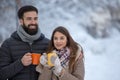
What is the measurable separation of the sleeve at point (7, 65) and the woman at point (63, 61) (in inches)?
7.2

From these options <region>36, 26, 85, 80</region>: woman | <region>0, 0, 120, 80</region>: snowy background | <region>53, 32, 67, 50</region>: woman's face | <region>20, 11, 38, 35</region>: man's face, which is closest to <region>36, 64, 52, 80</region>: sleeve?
<region>36, 26, 85, 80</region>: woman

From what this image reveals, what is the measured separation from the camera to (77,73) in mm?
3578

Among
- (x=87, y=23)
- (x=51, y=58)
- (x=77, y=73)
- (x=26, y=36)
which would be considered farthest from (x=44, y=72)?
(x=87, y=23)

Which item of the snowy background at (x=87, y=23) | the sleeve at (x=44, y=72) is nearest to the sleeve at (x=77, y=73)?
the sleeve at (x=44, y=72)

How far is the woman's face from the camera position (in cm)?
365

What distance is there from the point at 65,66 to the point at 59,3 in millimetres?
7355

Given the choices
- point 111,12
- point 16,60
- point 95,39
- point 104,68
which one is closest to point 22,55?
point 16,60

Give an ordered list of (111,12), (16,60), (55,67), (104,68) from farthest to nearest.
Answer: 1. (111,12)
2. (104,68)
3. (16,60)
4. (55,67)

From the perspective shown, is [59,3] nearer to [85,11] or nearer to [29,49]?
[85,11]

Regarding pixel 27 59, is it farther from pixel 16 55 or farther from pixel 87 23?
pixel 87 23

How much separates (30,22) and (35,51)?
0.28m

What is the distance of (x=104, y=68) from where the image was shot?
9125 millimetres

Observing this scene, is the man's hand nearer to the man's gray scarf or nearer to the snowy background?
Result: the man's gray scarf

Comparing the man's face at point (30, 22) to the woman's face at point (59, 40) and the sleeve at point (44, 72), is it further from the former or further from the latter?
the sleeve at point (44, 72)
